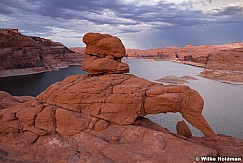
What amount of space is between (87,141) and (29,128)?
14.4 ft

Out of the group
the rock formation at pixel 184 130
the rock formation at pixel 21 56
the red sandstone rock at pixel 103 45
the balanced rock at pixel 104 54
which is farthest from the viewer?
the rock formation at pixel 21 56

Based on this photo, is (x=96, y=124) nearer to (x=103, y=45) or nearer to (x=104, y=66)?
(x=104, y=66)

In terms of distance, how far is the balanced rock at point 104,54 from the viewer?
18.8 m

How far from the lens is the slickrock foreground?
14.8 m

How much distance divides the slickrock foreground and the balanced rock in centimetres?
113

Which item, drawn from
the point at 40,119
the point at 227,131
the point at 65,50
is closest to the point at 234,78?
the point at 227,131

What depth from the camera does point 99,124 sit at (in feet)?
52.7

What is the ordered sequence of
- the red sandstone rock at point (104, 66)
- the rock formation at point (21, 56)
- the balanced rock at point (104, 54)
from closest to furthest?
the red sandstone rock at point (104, 66), the balanced rock at point (104, 54), the rock formation at point (21, 56)

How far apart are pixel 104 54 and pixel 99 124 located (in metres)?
6.23

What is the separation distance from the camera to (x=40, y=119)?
16.5 m

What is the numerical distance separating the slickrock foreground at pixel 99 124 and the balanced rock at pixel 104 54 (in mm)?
1130

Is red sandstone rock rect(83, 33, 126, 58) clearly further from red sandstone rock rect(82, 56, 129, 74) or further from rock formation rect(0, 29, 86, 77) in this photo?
rock formation rect(0, 29, 86, 77)

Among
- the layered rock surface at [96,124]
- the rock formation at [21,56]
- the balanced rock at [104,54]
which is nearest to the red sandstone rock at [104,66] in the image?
the balanced rock at [104,54]

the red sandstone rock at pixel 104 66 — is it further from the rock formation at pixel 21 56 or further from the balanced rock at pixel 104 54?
the rock formation at pixel 21 56
